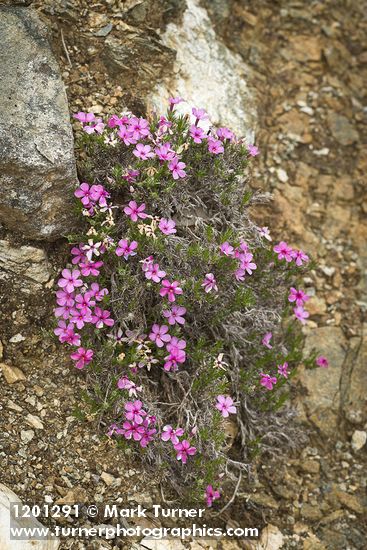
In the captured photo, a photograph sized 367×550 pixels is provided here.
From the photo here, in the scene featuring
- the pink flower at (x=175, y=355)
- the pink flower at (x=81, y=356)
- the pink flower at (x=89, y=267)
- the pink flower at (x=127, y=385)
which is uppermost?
the pink flower at (x=89, y=267)

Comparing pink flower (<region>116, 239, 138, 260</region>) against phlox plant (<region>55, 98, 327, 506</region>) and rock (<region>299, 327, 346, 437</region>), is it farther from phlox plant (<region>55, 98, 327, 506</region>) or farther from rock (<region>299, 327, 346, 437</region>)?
rock (<region>299, 327, 346, 437</region>)

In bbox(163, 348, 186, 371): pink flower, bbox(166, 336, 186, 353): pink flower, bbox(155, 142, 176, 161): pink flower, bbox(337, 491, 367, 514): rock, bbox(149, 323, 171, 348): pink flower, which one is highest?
bbox(155, 142, 176, 161): pink flower

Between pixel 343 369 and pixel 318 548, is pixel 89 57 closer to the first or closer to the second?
pixel 343 369

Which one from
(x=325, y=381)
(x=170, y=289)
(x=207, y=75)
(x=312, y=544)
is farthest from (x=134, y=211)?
(x=312, y=544)

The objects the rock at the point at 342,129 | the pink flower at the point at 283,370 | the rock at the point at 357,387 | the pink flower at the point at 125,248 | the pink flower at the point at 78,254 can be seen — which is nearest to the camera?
the pink flower at the point at 125,248

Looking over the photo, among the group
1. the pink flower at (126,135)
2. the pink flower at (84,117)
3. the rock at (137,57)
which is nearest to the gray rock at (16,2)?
the rock at (137,57)

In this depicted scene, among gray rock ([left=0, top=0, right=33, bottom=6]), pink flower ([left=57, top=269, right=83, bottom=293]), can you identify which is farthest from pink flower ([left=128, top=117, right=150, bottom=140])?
gray rock ([left=0, top=0, right=33, bottom=6])

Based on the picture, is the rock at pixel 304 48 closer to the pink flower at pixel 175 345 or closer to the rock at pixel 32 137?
the rock at pixel 32 137
